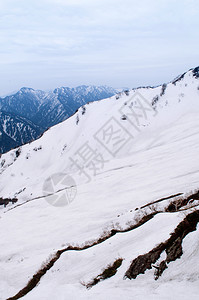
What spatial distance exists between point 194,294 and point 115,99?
142 metres

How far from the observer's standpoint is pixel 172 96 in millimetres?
113188

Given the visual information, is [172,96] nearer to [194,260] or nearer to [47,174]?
[47,174]

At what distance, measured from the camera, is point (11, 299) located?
9836mm

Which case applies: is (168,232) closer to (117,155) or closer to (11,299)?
(11,299)

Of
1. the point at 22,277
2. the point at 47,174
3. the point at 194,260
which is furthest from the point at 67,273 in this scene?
the point at 47,174

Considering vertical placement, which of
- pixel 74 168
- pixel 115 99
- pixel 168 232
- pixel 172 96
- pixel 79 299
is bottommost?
pixel 74 168

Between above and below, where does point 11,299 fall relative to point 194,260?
below

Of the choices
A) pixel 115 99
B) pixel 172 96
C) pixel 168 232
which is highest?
pixel 115 99

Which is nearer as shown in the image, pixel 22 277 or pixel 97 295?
pixel 97 295

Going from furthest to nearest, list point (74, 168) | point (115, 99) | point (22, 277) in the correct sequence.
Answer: point (115, 99) → point (74, 168) → point (22, 277)

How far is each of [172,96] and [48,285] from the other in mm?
118142

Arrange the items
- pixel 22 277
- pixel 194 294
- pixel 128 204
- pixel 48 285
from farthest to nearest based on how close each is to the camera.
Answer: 1. pixel 128 204
2. pixel 22 277
3. pixel 48 285
4. pixel 194 294

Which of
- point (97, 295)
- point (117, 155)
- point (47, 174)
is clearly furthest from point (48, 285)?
point (47, 174)

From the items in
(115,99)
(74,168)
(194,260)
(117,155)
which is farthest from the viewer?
(115,99)
